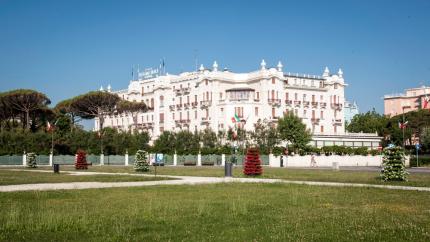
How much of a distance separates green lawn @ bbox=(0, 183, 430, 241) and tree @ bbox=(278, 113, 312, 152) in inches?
2468

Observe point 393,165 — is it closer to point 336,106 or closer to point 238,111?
point 238,111

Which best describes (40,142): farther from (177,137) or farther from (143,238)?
(143,238)

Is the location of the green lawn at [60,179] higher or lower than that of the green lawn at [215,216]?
higher

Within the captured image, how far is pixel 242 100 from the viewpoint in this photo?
99.6 meters

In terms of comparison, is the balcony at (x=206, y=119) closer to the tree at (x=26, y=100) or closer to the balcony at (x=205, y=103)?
the balcony at (x=205, y=103)

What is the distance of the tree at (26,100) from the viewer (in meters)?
84.4

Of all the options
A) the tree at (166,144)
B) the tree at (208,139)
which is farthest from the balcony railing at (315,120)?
the tree at (166,144)

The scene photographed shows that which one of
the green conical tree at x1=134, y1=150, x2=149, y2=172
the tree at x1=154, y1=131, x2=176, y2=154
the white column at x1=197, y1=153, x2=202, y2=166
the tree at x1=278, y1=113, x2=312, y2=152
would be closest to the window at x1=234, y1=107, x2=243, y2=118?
the tree at x1=278, y1=113, x2=312, y2=152

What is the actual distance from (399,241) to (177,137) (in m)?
77.3

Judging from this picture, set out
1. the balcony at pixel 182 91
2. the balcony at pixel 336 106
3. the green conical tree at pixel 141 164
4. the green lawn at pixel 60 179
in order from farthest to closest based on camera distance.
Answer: the balcony at pixel 336 106, the balcony at pixel 182 91, the green conical tree at pixel 141 164, the green lawn at pixel 60 179

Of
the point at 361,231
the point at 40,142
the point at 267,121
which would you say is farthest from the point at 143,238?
the point at 267,121

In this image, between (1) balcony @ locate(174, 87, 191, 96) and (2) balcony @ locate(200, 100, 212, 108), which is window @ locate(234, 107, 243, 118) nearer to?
(2) balcony @ locate(200, 100, 212, 108)

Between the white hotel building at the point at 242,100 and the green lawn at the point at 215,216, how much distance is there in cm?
7716

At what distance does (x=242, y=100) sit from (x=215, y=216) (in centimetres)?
8595
